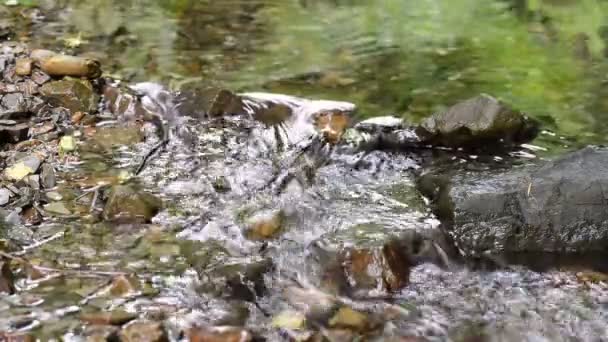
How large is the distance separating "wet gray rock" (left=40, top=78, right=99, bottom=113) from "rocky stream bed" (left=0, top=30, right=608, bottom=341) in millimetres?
23

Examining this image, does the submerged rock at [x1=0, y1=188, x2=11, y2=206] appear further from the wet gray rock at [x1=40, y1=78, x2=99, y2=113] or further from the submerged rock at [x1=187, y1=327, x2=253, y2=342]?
the submerged rock at [x1=187, y1=327, x2=253, y2=342]

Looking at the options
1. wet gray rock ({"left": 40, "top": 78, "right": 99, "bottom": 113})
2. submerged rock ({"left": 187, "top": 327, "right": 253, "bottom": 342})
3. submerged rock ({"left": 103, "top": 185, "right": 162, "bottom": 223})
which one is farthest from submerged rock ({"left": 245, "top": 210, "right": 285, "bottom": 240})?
wet gray rock ({"left": 40, "top": 78, "right": 99, "bottom": 113})

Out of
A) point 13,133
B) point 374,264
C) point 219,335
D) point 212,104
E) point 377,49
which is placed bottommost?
point 219,335

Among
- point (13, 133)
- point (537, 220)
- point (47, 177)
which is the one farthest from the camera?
point (13, 133)

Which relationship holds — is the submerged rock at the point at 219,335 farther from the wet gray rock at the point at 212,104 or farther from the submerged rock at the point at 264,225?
the wet gray rock at the point at 212,104

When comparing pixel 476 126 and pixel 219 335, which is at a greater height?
pixel 476 126

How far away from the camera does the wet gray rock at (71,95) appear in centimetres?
563

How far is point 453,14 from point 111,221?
635 cm

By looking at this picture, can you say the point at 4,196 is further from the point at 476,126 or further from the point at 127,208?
the point at 476,126

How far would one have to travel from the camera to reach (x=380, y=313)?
3.40 meters

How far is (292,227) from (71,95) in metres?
2.63

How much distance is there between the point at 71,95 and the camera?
5664 mm

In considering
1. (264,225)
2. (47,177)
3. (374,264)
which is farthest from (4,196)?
(374,264)

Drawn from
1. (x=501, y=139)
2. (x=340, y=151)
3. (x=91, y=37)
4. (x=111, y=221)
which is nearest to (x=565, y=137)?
(x=501, y=139)
